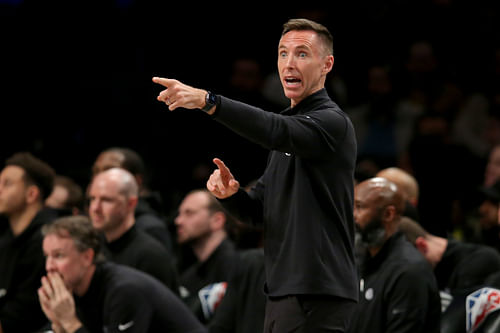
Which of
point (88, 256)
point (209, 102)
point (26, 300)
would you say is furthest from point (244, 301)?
point (209, 102)

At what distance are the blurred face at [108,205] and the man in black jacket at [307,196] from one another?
2.90m

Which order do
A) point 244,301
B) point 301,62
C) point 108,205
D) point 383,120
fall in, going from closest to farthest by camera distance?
point 301,62, point 244,301, point 108,205, point 383,120

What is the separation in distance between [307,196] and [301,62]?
47cm

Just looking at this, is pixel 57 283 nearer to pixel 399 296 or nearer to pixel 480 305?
pixel 399 296

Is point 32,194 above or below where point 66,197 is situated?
above

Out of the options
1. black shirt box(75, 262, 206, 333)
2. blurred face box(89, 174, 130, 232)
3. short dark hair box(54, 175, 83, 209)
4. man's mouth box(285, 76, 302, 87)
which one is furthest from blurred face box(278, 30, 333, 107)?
short dark hair box(54, 175, 83, 209)

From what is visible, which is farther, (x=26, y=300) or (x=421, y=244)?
(x=26, y=300)

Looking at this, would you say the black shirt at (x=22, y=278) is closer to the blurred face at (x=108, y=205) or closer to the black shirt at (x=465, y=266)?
the blurred face at (x=108, y=205)

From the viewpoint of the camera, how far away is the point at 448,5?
29.6 ft

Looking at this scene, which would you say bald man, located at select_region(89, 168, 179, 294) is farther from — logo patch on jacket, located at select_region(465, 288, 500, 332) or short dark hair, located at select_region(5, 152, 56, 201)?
logo patch on jacket, located at select_region(465, 288, 500, 332)

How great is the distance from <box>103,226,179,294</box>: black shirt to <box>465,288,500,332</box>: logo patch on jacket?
6.49 feet

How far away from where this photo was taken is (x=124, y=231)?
5.92 metres

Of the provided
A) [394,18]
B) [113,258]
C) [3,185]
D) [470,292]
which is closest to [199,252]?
[113,258]

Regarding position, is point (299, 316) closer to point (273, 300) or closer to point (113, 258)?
point (273, 300)
